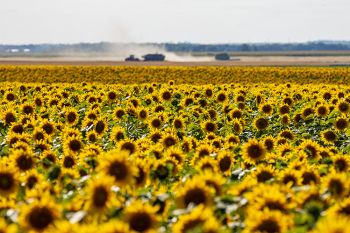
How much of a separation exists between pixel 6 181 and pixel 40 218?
128cm

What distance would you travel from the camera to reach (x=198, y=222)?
4152mm

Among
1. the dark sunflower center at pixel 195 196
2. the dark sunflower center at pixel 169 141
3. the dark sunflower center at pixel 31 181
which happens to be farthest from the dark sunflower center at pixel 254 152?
the dark sunflower center at pixel 195 196

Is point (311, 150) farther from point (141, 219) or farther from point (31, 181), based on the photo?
point (141, 219)

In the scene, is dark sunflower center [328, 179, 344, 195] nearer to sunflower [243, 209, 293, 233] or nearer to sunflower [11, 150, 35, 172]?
sunflower [243, 209, 293, 233]

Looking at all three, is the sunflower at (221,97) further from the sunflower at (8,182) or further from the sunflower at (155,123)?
the sunflower at (8,182)

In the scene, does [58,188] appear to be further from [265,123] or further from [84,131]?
[265,123]

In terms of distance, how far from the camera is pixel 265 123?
1217 centimetres

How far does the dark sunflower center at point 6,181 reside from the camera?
227 inches

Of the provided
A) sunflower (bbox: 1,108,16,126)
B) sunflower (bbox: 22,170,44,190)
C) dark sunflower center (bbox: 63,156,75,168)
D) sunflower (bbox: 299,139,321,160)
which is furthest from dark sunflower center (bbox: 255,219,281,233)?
sunflower (bbox: 1,108,16,126)

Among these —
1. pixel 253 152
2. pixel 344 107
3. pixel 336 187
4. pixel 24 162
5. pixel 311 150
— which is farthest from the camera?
pixel 344 107

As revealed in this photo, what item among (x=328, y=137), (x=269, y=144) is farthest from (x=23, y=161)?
(x=328, y=137)

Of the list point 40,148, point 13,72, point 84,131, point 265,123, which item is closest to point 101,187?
point 40,148

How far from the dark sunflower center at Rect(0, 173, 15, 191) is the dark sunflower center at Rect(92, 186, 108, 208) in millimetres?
1194

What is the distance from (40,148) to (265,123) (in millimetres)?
4850
